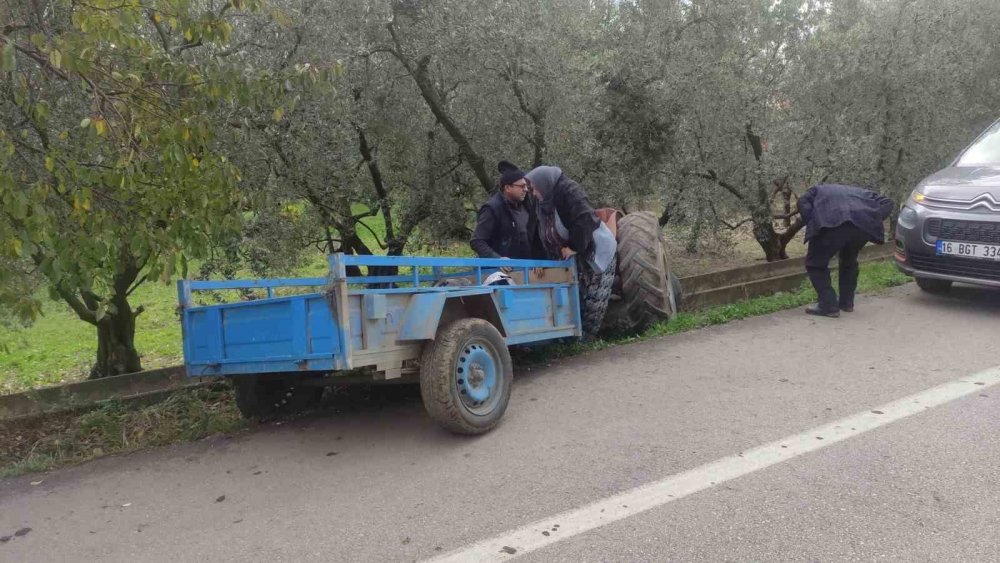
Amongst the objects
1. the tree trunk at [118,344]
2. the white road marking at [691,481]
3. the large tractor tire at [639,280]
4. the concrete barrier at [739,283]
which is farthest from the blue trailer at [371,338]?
the concrete barrier at [739,283]

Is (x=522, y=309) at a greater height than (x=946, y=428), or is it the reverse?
(x=522, y=309)

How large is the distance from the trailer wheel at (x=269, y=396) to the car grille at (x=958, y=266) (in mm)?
6595

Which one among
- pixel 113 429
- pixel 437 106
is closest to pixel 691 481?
pixel 113 429

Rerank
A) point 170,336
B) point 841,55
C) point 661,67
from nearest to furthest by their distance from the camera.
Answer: point 661,67, point 841,55, point 170,336

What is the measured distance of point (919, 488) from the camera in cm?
367

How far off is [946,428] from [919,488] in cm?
100

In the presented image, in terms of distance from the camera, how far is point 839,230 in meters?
7.61

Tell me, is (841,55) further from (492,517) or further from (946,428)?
(492,517)

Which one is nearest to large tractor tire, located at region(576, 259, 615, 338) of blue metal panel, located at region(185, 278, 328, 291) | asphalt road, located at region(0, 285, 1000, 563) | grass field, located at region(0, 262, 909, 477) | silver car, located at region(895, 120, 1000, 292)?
asphalt road, located at region(0, 285, 1000, 563)

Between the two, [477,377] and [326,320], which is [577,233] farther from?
[326,320]

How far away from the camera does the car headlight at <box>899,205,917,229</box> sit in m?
8.05

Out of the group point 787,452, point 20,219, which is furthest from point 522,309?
point 20,219

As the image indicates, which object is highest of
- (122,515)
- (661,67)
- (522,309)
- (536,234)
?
(661,67)

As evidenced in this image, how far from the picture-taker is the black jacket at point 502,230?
21.1 ft
